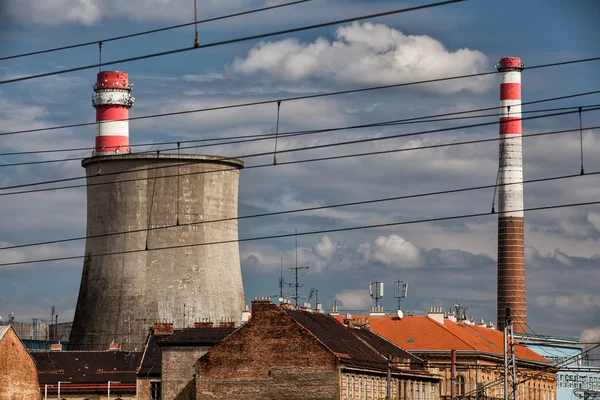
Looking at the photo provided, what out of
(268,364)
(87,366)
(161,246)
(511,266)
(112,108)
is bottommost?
(268,364)

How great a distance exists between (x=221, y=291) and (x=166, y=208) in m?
4.66

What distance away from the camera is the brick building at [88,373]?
5416 cm

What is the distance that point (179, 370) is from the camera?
164 ft

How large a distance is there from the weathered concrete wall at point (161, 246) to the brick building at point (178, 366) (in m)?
10.6

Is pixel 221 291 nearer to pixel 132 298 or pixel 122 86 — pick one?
pixel 132 298

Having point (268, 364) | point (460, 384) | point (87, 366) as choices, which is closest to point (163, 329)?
point (87, 366)

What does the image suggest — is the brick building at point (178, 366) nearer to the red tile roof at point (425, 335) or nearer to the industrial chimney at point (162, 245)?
the red tile roof at point (425, 335)

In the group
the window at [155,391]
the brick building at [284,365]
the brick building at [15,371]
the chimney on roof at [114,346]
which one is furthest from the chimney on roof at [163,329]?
the brick building at [284,365]

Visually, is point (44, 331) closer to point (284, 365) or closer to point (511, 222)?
point (511, 222)

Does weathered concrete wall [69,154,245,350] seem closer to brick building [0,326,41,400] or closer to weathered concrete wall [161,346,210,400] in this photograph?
brick building [0,326,41,400]

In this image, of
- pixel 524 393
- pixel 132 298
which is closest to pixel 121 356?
pixel 132 298

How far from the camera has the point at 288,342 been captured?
4556cm

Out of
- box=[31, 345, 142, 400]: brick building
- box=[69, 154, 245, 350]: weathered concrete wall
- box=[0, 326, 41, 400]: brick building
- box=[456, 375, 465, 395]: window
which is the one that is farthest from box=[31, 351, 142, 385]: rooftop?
box=[456, 375, 465, 395]: window

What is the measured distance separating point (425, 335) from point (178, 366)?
51.3 ft
